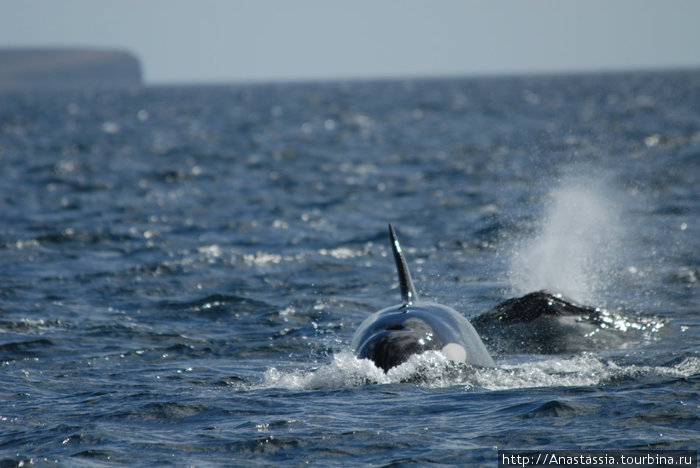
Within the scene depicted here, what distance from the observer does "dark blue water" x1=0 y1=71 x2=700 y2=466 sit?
886 centimetres

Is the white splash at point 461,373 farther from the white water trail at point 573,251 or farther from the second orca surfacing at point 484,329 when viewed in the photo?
the white water trail at point 573,251

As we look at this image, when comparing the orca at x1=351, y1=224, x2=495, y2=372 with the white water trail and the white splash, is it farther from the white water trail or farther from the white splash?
the white water trail

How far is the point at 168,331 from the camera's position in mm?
13797

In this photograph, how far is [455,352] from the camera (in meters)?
10.3

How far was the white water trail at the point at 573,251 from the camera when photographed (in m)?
16.2

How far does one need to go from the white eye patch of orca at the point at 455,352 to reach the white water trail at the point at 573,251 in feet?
16.8

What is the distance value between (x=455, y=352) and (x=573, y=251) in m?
9.00

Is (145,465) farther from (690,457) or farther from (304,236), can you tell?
(304,236)

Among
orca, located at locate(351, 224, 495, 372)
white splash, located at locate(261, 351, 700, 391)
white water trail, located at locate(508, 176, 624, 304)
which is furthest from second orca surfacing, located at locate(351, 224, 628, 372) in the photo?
white water trail, located at locate(508, 176, 624, 304)

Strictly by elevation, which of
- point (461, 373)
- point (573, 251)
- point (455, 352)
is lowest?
point (461, 373)

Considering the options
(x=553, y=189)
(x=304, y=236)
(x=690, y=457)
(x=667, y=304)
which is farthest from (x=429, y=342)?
(x=553, y=189)

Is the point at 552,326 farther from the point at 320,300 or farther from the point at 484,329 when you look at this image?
the point at 320,300

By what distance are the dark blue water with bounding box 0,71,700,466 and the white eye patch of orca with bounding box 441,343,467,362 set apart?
11 centimetres

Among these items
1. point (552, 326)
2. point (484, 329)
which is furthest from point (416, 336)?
point (552, 326)
